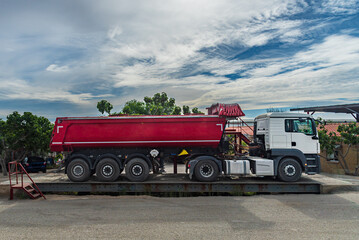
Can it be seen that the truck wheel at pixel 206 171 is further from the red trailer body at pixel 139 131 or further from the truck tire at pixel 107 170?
the truck tire at pixel 107 170

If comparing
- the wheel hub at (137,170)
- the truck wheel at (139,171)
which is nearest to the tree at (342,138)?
the truck wheel at (139,171)

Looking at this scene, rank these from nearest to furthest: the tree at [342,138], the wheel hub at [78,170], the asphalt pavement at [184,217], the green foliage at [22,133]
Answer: the asphalt pavement at [184,217]
the wheel hub at [78,170]
the green foliage at [22,133]
the tree at [342,138]

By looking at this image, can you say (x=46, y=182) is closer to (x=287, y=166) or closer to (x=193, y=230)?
(x=193, y=230)

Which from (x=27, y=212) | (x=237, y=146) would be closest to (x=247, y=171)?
(x=237, y=146)

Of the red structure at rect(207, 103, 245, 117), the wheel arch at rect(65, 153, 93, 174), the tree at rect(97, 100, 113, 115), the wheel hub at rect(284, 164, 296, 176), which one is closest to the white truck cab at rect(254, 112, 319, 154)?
the wheel hub at rect(284, 164, 296, 176)

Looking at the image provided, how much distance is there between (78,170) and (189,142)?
470 cm

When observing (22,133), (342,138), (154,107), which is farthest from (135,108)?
(342,138)

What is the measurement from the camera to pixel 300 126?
10531mm

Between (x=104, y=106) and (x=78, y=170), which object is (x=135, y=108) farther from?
(x=78, y=170)

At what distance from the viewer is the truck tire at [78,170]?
35.0 ft

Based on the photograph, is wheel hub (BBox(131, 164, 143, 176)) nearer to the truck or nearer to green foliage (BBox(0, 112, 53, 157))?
the truck

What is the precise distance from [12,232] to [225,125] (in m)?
7.70

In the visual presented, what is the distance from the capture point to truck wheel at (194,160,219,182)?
33.8 ft

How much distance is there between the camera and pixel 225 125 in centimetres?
1059
